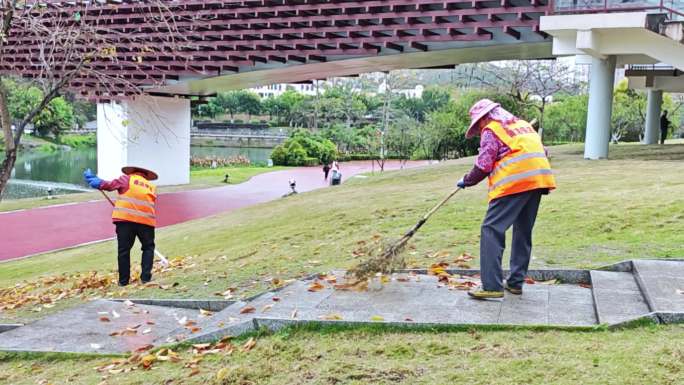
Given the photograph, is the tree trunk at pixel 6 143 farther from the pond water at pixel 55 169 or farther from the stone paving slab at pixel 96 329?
the pond water at pixel 55 169

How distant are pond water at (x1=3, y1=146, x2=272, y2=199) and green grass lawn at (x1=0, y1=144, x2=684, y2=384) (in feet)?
59.5

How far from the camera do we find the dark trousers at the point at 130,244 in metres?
8.74

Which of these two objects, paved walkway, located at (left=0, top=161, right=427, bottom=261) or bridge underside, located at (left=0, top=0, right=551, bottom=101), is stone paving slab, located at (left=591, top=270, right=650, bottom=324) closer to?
bridge underside, located at (left=0, top=0, right=551, bottom=101)

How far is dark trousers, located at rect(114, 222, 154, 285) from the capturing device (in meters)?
8.74

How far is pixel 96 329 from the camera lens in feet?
20.5

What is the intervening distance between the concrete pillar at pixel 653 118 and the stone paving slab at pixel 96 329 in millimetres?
28833

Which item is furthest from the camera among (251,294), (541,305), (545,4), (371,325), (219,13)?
(219,13)

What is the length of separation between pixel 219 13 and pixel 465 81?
4559 cm

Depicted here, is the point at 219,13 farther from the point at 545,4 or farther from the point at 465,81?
the point at 465,81

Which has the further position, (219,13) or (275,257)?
(219,13)

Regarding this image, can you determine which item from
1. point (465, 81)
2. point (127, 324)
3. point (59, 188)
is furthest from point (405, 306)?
point (465, 81)

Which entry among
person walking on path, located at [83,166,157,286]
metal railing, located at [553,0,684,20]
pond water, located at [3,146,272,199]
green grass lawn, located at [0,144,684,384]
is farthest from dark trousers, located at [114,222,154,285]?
pond water, located at [3,146,272,199]

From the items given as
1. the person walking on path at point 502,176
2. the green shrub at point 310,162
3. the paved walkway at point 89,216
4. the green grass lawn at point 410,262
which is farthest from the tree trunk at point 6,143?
the green shrub at point 310,162

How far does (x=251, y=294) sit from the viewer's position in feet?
22.4
